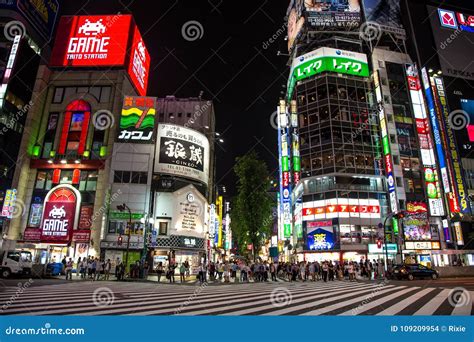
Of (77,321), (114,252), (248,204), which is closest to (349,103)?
(248,204)

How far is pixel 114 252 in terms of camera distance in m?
29.3

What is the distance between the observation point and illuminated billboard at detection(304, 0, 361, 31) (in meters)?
45.5

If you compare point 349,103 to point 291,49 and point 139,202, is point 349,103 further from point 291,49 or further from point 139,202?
point 139,202

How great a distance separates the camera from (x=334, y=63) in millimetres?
43906

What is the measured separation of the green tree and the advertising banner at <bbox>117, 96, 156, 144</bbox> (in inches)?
421

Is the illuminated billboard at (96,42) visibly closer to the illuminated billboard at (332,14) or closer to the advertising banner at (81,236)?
the advertising banner at (81,236)

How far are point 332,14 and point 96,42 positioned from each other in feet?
115

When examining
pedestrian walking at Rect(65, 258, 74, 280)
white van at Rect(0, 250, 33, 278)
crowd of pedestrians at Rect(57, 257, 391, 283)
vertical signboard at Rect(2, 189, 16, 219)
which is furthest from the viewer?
vertical signboard at Rect(2, 189, 16, 219)
